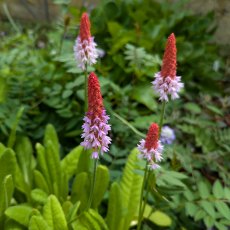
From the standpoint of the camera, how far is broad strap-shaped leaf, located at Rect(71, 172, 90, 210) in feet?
6.58

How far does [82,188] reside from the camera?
2.03 meters

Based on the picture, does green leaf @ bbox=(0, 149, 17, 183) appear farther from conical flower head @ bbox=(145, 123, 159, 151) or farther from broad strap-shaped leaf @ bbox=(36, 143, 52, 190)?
conical flower head @ bbox=(145, 123, 159, 151)

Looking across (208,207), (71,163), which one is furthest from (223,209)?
(71,163)

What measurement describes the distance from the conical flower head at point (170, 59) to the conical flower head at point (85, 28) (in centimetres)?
39

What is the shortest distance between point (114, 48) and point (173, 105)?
2.08 feet

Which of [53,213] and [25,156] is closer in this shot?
[53,213]

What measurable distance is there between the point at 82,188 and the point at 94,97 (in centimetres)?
88

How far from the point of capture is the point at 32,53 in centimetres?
318

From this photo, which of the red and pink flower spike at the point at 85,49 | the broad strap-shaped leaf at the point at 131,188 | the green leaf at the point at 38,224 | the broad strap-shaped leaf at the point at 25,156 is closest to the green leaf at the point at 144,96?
the broad strap-shaped leaf at the point at 131,188

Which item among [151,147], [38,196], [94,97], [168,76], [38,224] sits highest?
[168,76]

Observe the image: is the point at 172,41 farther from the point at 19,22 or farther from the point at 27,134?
the point at 19,22

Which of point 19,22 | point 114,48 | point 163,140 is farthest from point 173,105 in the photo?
point 19,22

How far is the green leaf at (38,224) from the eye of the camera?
1.59 m

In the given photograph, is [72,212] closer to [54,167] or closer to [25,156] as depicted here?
[54,167]
